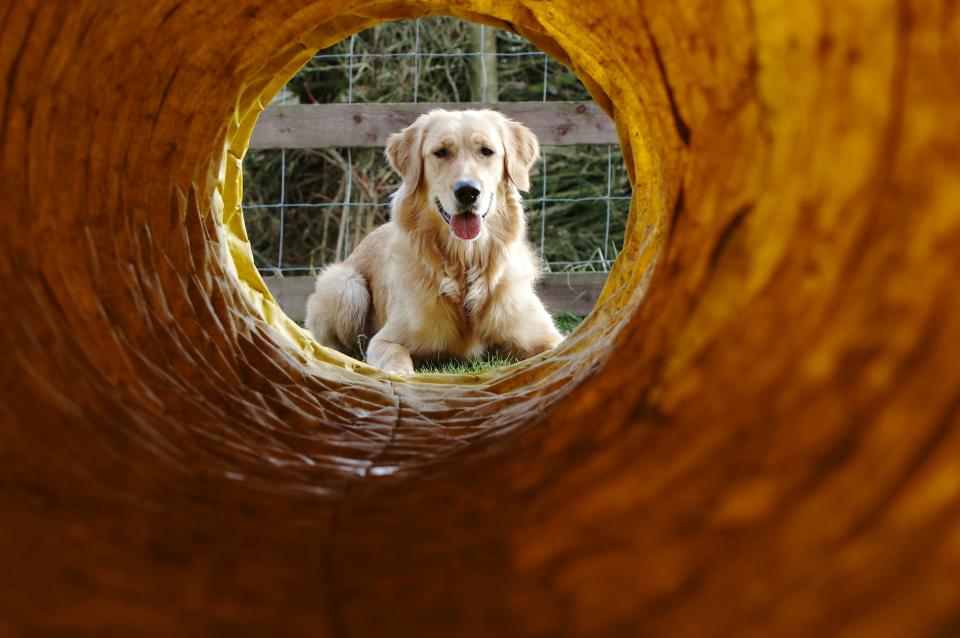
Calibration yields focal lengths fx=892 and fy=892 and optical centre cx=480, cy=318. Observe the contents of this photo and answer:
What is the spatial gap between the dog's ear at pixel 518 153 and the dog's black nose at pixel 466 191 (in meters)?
0.30

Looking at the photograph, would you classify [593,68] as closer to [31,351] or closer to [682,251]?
[682,251]

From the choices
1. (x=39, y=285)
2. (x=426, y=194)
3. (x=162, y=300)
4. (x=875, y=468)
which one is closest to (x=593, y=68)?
(x=162, y=300)

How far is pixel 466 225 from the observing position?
478cm

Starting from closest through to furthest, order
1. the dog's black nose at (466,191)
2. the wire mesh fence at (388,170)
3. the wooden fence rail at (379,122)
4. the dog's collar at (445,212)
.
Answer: the dog's black nose at (466,191) < the dog's collar at (445,212) < the wooden fence rail at (379,122) < the wire mesh fence at (388,170)

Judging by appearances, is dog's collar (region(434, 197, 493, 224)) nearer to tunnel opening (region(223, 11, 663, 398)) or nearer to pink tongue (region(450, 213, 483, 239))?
pink tongue (region(450, 213, 483, 239))

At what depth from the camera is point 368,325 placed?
5.81m

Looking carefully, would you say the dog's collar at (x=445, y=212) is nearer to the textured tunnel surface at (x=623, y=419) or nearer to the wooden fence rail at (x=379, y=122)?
the wooden fence rail at (x=379, y=122)

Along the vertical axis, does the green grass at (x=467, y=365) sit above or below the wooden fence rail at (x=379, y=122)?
below

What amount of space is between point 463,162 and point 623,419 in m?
3.86

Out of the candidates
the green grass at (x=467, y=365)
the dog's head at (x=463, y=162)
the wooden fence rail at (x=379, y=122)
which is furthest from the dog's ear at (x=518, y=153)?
the green grass at (x=467, y=365)

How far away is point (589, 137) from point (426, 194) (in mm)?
1333

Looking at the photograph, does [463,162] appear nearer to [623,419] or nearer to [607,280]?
[607,280]

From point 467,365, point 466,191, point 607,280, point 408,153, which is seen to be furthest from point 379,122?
point 607,280

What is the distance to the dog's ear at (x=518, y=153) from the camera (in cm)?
491
